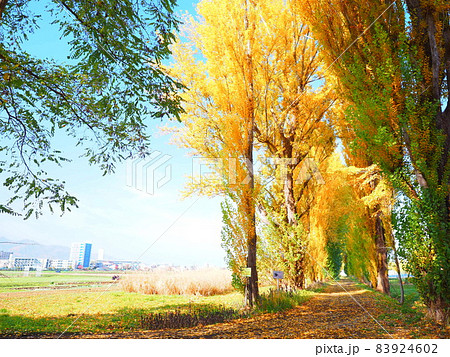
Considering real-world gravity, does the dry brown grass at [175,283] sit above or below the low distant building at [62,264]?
below

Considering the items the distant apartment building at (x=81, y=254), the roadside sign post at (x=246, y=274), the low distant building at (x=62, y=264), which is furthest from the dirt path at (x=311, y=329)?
the low distant building at (x=62, y=264)

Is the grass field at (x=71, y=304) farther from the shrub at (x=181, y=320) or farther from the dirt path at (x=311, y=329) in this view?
the dirt path at (x=311, y=329)

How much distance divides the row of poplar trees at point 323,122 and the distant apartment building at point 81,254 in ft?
10.5

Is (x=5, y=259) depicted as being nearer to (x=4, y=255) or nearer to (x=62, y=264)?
(x=4, y=255)

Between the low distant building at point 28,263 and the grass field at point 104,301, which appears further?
the low distant building at point 28,263

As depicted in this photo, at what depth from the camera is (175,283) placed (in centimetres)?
809

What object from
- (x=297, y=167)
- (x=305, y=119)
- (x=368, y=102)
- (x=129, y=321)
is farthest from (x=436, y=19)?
(x=129, y=321)

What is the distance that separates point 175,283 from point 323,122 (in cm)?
683

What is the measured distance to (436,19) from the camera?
3.97m

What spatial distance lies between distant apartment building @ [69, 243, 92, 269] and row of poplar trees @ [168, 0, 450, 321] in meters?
3.19

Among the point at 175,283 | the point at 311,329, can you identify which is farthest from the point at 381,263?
the point at 175,283

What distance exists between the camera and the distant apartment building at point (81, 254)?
592 centimetres
